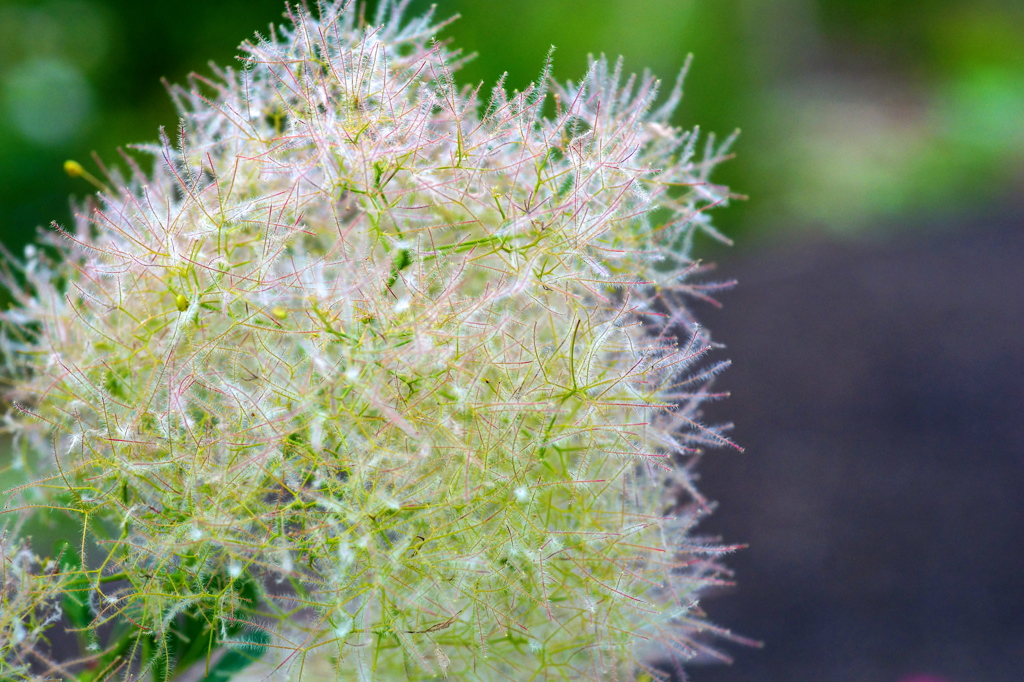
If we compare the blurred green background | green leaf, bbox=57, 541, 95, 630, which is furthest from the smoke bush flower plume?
the blurred green background

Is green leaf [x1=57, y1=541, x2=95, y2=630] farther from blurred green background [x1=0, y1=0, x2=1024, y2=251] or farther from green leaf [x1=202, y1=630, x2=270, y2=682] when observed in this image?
blurred green background [x1=0, y1=0, x2=1024, y2=251]

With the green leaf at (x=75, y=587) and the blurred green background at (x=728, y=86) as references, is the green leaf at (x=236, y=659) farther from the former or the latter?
the blurred green background at (x=728, y=86)

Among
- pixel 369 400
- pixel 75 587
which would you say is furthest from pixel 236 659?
pixel 369 400

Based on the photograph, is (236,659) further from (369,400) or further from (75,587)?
(369,400)

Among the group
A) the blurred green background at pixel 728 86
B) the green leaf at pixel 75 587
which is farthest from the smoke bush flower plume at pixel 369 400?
the blurred green background at pixel 728 86

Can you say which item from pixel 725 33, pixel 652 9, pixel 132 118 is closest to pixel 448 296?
pixel 132 118
